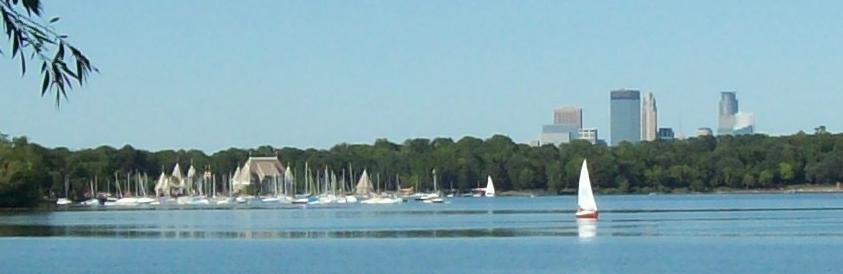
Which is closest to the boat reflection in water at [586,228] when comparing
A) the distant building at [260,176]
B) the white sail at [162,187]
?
the white sail at [162,187]

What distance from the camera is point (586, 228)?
7650cm

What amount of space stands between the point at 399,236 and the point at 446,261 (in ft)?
67.6

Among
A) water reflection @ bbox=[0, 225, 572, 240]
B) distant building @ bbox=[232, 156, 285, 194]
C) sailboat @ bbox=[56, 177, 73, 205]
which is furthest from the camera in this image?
distant building @ bbox=[232, 156, 285, 194]

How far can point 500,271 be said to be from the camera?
43.8 m

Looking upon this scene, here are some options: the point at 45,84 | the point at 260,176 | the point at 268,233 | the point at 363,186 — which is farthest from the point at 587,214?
the point at 260,176

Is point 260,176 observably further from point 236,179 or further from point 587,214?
point 587,214

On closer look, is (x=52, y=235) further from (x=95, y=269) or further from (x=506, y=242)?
(x=95, y=269)

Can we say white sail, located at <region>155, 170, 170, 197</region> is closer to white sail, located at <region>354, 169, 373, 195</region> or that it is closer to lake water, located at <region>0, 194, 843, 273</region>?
white sail, located at <region>354, 169, 373, 195</region>

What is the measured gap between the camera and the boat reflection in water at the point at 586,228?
6831 cm

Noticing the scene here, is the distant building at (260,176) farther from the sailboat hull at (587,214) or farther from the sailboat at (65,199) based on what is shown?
the sailboat hull at (587,214)

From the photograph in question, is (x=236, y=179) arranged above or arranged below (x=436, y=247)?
above

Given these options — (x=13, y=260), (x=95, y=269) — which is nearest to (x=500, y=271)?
(x=95, y=269)

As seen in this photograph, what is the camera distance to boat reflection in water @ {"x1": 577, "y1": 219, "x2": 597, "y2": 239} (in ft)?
224

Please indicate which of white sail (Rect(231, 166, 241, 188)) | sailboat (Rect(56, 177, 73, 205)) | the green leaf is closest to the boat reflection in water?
the green leaf
